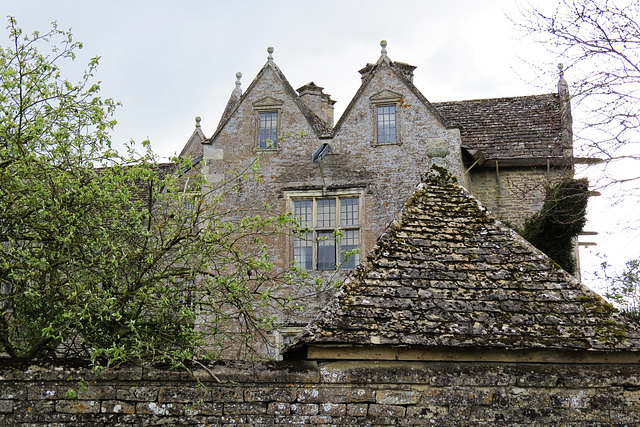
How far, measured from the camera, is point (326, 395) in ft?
19.0

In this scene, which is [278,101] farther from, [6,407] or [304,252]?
[6,407]

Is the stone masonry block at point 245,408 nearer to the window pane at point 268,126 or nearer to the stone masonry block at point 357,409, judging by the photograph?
the stone masonry block at point 357,409

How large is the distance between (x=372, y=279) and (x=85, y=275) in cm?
275

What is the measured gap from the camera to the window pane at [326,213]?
1647cm

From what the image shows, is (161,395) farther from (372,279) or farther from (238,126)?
(238,126)

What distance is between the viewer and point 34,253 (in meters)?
6.92

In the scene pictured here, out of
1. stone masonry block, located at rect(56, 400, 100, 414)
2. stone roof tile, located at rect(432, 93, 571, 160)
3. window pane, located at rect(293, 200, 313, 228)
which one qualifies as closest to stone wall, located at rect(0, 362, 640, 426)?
stone masonry block, located at rect(56, 400, 100, 414)

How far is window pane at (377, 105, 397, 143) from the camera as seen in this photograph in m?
16.8

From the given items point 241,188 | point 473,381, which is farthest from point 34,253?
point 241,188

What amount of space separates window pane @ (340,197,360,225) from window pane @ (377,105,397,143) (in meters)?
1.61

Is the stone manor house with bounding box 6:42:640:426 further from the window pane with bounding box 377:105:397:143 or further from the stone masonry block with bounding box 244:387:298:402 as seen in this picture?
the window pane with bounding box 377:105:397:143

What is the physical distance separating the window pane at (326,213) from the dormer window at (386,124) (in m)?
1.87

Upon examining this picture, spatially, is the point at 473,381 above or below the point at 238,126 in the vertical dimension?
below

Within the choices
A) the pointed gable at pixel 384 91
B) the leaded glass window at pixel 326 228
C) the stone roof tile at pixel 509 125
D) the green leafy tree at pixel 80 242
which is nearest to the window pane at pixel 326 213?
the leaded glass window at pixel 326 228
